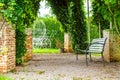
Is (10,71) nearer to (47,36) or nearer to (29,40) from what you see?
(29,40)

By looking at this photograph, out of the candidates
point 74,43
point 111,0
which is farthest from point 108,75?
point 74,43

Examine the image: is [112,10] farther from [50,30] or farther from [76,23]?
[50,30]

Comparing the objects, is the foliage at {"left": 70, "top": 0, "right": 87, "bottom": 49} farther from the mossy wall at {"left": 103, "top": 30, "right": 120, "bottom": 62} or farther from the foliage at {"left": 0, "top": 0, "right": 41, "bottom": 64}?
the mossy wall at {"left": 103, "top": 30, "right": 120, "bottom": 62}

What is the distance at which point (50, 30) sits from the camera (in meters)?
22.9

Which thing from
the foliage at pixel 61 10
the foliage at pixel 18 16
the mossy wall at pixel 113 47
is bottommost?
the mossy wall at pixel 113 47

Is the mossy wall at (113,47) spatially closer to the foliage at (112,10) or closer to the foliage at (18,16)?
the foliage at (18,16)

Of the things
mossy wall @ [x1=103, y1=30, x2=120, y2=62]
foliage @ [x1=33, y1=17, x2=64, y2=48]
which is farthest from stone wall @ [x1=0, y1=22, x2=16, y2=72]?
foliage @ [x1=33, y1=17, x2=64, y2=48]

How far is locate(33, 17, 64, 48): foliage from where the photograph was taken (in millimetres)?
21395

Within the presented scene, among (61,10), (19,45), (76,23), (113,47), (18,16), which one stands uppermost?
(61,10)

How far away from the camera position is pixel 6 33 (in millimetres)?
8352

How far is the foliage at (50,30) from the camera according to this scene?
2140 centimetres

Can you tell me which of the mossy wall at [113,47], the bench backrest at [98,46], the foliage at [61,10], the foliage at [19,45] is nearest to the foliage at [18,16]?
the foliage at [19,45]

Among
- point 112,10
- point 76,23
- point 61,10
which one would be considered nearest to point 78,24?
point 76,23

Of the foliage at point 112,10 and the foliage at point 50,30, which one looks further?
the foliage at point 50,30
